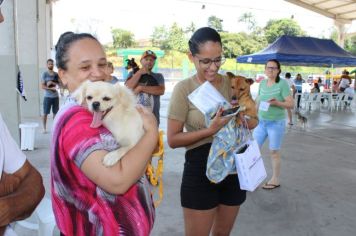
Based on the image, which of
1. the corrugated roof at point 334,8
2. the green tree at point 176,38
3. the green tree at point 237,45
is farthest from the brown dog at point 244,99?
the green tree at point 176,38

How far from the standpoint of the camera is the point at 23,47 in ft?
44.9

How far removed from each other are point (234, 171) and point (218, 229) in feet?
1.46

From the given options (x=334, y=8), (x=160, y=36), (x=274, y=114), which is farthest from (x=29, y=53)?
(x=160, y=36)

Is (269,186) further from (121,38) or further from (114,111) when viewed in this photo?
(121,38)

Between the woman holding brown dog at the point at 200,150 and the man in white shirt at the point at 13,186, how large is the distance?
3.45 ft

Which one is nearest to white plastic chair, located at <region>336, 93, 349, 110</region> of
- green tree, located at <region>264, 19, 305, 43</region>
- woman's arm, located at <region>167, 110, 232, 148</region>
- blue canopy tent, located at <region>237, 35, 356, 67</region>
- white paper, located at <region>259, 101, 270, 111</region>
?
blue canopy tent, located at <region>237, 35, 356, 67</region>

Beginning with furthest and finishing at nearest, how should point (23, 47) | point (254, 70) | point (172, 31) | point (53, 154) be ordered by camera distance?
1. point (172, 31)
2. point (254, 70)
3. point (23, 47)
4. point (53, 154)

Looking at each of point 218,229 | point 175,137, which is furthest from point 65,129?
point 218,229

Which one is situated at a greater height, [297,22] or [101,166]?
[297,22]

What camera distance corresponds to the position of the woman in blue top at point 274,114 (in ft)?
17.9

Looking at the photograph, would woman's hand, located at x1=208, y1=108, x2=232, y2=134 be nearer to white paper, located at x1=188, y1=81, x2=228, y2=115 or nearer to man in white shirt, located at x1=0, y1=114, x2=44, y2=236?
white paper, located at x1=188, y1=81, x2=228, y2=115

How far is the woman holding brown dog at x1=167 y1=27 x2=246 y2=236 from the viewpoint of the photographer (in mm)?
2338

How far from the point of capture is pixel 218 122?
223 centimetres

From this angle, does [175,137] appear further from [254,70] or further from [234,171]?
[254,70]
